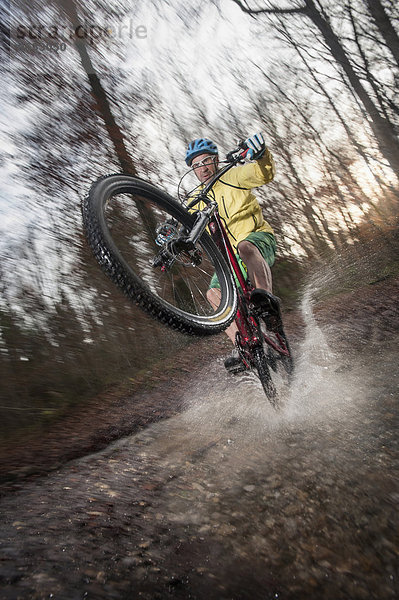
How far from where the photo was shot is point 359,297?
266 inches

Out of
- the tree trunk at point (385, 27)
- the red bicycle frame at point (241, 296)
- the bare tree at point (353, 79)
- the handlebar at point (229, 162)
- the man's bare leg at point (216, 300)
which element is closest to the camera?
the handlebar at point (229, 162)

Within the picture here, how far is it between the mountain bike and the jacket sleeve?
0.20m

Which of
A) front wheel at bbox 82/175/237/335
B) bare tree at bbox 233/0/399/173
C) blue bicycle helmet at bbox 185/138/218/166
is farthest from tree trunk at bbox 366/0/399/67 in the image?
front wheel at bbox 82/175/237/335

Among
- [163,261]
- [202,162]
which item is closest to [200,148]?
[202,162]

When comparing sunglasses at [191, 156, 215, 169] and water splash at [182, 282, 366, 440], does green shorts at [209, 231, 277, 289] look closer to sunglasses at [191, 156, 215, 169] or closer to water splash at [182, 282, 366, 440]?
sunglasses at [191, 156, 215, 169]

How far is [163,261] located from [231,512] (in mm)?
1518

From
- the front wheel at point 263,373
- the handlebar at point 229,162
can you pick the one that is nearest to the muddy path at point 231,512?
the front wheel at point 263,373

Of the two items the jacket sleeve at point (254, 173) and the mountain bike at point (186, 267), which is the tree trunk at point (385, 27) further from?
the mountain bike at point (186, 267)

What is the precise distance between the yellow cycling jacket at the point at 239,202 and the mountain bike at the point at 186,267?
0.24 m

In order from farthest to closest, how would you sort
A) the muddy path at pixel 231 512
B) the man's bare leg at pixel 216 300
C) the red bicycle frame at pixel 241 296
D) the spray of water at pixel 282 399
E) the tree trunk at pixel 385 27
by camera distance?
the tree trunk at pixel 385 27
the man's bare leg at pixel 216 300
the red bicycle frame at pixel 241 296
the spray of water at pixel 282 399
the muddy path at pixel 231 512

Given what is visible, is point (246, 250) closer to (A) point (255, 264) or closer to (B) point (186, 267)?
(A) point (255, 264)

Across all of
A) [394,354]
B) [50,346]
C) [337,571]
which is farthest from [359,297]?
[337,571]

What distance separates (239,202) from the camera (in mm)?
3109

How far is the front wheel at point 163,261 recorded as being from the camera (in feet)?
6.14
